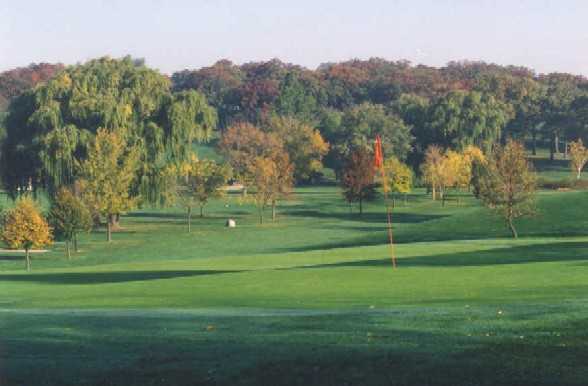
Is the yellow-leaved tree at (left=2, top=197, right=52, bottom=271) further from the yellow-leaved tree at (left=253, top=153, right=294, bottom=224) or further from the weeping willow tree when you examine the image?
the yellow-leaved tree at (left=253, top=153, right=294, bottom=224)

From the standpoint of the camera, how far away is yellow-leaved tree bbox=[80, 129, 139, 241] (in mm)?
66875

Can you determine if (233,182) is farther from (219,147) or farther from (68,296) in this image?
(68,296)

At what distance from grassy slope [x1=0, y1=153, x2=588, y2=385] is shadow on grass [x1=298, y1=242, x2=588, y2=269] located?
0.07 m

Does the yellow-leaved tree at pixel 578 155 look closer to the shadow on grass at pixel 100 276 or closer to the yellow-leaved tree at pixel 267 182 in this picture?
the yellow-leaved tree at pixel 267 182

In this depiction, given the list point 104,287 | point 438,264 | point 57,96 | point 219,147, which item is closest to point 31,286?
point 104,287

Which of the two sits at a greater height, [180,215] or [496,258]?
[496,258]

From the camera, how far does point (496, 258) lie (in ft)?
132

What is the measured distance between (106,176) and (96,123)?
21.7 ft

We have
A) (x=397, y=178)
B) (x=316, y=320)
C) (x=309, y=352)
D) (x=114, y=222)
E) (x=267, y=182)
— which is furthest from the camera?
(x=397, y=178)

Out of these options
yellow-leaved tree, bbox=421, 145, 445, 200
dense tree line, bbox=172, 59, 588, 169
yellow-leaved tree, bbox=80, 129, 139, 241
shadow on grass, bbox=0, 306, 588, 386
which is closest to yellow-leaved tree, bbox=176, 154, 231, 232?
yellow-leaved tree, bbox=80, 129, 139, 241

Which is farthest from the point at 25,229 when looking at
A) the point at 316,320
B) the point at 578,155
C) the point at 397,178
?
the point at 578,155

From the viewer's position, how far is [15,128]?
243 ft

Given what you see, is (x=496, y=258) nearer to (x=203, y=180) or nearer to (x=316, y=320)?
(x=316, y=320)

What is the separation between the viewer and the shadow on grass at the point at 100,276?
125 feet
